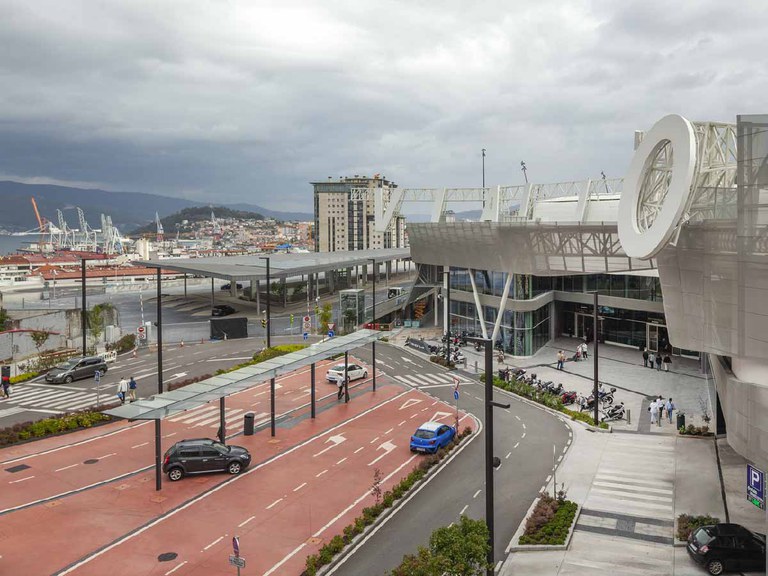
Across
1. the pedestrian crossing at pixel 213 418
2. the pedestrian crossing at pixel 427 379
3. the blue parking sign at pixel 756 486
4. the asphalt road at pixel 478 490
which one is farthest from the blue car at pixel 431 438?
the pedestrian crossing at pixel 427 379

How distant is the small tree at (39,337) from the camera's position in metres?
50.8

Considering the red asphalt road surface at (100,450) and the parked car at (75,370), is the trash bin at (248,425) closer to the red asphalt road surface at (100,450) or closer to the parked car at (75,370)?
the red asphalt road surface at (100,450)

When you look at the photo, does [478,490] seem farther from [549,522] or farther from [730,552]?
[730,552]

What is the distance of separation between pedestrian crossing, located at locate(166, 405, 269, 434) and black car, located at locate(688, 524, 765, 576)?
2298cm

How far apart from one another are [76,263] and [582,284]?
182525mm

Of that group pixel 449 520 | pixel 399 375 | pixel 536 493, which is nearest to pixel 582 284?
pixel 399 375

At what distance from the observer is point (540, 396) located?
39.9m

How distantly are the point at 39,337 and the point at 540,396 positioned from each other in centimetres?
4153

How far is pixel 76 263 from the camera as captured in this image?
196250 mm

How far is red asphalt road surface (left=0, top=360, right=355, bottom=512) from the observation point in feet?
80.5

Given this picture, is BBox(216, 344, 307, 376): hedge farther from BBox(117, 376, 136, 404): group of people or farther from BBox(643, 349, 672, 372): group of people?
BBox(643, 349, 672, 372): group of people

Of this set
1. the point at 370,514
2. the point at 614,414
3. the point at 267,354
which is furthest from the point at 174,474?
the point at 614,414

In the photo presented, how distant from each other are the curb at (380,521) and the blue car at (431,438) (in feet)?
2.45

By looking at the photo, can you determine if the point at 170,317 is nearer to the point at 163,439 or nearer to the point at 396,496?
the point at 163,439
